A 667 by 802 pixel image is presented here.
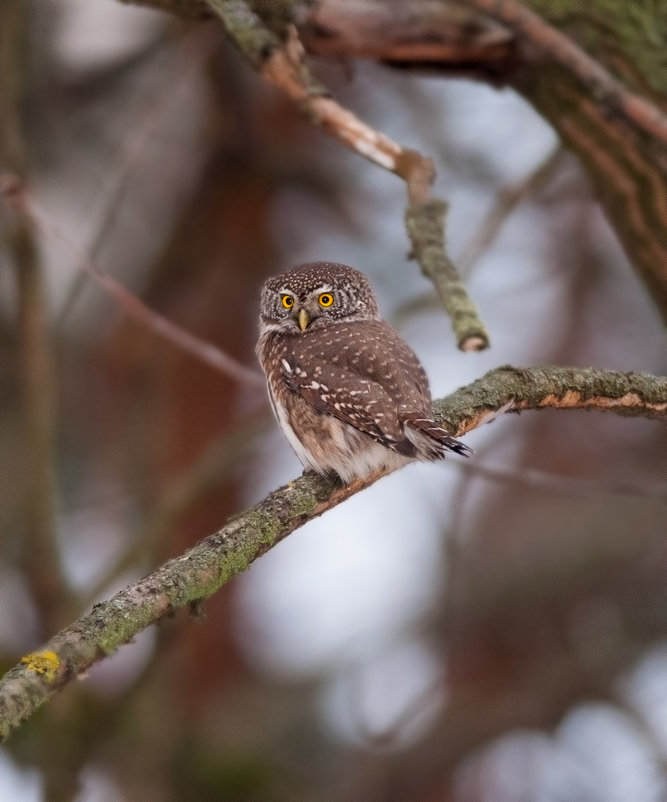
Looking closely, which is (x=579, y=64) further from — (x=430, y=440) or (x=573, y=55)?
(x=430, y=440)

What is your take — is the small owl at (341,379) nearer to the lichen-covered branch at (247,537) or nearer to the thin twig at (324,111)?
the lichen-covered branch at (247,537)

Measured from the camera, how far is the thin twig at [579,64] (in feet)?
13.0

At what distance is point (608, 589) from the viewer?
6.17 m

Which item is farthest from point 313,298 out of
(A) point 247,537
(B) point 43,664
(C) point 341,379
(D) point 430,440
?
(B) point 43,664

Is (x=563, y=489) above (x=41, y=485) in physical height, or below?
below

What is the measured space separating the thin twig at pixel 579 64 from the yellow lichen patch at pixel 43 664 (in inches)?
115

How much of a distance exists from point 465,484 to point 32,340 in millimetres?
2221

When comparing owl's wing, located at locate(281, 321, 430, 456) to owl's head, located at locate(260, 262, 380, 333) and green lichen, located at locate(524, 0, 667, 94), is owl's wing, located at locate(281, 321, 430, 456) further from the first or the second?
green lichen, located at locate(524, 0, 667, 94)

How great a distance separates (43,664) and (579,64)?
3.26 metres

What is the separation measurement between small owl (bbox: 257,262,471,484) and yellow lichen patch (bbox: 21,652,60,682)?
146 centimetres

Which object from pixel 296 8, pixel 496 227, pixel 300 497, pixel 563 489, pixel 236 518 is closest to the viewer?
pixel 236 518

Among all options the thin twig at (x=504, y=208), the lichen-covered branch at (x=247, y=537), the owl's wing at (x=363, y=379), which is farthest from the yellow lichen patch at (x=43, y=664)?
the thin twig at (x=504, y=208)

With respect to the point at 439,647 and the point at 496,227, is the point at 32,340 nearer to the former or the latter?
the point at 496,227

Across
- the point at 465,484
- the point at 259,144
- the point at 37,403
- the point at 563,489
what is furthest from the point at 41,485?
the point at 259,144
